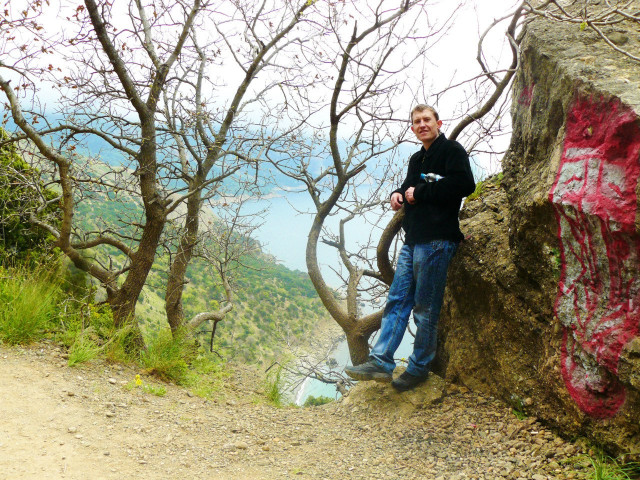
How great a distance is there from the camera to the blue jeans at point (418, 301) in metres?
3.46

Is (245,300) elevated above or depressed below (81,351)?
above

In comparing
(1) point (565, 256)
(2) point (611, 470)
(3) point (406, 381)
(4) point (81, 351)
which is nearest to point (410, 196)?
(1) point (565, 256)

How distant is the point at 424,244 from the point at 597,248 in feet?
4.09

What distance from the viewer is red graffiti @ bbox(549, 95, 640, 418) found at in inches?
89.0

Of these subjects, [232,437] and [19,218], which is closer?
[232,437]

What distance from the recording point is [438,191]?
10.8 ft

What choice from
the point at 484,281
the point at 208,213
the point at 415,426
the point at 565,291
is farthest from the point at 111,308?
the point at 565,291

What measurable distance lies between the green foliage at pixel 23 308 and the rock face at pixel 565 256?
11.9 feet

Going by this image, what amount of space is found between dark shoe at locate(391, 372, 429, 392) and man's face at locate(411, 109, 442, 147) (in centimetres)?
186

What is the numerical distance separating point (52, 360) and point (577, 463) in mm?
3806

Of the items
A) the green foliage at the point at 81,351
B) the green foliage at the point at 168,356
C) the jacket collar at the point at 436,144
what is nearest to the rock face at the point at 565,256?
the jacket collar at the point at 436,144

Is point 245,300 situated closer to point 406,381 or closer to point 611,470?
point 406,381

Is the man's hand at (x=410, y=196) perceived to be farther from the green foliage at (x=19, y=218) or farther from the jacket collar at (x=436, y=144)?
the green foliage at (x=19, y=218)

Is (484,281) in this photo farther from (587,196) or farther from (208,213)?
(208,213)
